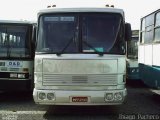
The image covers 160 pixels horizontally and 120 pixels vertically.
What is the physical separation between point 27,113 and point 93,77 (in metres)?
2.29

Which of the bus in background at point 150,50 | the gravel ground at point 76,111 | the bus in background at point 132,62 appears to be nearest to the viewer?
the gravel ground at point 76,111

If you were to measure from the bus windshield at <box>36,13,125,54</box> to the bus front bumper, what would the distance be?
Result: 1.04 meters

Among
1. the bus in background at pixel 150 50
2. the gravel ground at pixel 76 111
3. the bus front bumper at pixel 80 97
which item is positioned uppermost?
the bus in background at pixel 150 50

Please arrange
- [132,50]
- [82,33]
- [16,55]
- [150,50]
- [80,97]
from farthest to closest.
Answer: [132,50] → [150,50] → [16,55] → [82,33] → [80,97]

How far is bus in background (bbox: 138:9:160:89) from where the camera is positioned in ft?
38.1

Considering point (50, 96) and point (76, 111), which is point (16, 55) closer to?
point (76, 111)

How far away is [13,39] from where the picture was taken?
12047 millimetres

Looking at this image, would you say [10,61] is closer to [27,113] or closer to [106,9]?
[27,113]

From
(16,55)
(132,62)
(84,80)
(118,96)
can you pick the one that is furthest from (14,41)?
(132,62)

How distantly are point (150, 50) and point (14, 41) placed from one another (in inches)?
173

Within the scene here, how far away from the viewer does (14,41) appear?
12.1 m

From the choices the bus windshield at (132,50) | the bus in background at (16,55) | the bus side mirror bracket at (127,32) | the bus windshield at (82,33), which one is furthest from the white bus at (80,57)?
the bus windshield at (132,50)

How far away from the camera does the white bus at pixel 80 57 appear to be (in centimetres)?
949

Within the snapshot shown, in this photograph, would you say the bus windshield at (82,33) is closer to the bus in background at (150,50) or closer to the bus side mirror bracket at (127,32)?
the bus side mirror bracket at (127,32)
